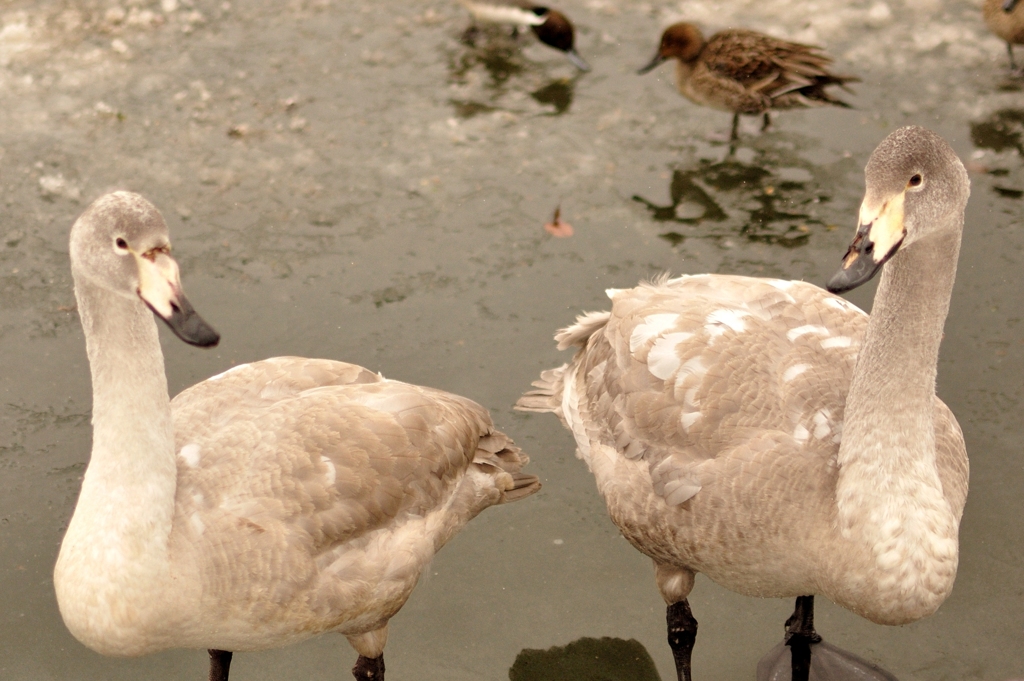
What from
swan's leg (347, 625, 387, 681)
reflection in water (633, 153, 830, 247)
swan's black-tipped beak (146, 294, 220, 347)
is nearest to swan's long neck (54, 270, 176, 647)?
swan's black-tipped beak (146, 294, 220, 347)

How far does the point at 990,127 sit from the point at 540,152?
3.06m

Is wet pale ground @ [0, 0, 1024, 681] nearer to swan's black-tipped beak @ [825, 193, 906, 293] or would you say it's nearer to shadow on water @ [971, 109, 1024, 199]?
shadow on water @ [971, 109, 1024, 199]

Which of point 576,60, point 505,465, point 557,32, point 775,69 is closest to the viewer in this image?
point 505,465

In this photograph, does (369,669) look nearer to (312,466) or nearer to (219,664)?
(219,664)

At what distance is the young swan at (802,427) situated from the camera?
344 cm

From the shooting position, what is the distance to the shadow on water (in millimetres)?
7039

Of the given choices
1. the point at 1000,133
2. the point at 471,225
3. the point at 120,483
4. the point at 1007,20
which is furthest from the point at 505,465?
the point at 1007,20

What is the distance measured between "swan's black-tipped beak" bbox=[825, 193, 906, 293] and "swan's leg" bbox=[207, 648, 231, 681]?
2681 millimetres

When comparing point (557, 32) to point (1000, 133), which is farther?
point (557, 32)

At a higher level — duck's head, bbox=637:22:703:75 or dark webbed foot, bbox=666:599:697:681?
duck's head, bbox=637:22:703:75

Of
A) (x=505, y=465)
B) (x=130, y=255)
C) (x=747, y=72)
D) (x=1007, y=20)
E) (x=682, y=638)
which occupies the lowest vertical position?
(x=682, y=638)

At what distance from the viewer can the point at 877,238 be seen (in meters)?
3.28

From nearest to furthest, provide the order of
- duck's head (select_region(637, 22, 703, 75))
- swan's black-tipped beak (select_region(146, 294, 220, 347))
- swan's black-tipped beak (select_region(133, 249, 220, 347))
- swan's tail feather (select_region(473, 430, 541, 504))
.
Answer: swan's black-tipped beak (select_region(146, 294, 220, 347)) < swan's black-tipped beak (select_region(133, 249, 220, 347)) < swan's tail feather (select_region(473, 430, 541, 504)) < duck's head (select_region(637, 22, 703, 75))

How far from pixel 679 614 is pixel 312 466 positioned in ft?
5.13
